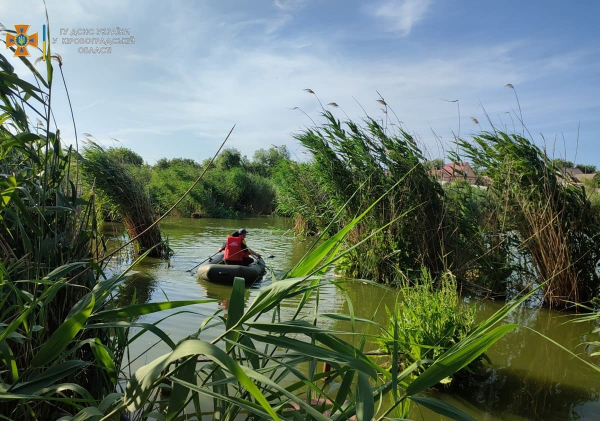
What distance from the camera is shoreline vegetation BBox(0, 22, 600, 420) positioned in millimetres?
1194

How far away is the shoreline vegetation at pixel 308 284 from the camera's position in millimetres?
1194

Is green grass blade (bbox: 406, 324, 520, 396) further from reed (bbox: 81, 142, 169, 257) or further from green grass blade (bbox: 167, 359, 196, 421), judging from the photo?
reed (bbox: 81, 142, 169, 257)

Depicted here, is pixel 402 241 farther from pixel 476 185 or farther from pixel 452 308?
pixel 452 308

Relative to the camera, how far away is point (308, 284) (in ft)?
5.88

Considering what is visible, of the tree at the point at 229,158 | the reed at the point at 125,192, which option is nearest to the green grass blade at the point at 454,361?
the reed at the point at 125,192

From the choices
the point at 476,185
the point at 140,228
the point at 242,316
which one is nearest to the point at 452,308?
the point at 242,316

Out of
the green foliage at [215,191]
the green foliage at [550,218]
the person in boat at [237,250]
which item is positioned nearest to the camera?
the green foliage at [550,218]

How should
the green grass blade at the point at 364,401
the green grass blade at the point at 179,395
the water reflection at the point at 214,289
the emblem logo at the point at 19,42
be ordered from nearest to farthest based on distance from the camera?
the green grass blade at the point at 364,401
the green grass blade at the point at 179,395
the emblem logo at the point at 19,42
the water reflection at the point at 214,289

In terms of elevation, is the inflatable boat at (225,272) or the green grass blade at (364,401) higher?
the green grass blade at (364,401)

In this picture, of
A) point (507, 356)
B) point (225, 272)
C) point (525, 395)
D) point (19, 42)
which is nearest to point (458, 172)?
point (507, 356)

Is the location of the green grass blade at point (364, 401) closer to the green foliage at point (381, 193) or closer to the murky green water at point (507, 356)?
the murky green water at point (507, 356)

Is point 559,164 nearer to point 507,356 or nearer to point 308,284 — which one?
point 507,356

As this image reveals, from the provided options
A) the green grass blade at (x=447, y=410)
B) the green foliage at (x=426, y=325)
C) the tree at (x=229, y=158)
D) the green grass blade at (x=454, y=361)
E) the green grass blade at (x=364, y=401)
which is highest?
the tree at (x=229, y=158)

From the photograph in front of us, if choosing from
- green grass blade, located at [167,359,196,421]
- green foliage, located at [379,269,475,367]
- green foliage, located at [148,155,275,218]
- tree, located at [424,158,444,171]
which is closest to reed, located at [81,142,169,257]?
tree, located at [424,158,444,171]
